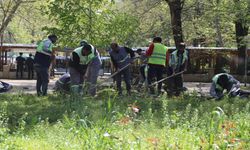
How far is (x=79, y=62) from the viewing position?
12.2 m

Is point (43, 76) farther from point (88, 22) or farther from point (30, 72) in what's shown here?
point (30, 72)

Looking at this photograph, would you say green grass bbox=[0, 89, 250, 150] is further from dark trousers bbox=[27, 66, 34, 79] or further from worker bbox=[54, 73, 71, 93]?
dark trousers bbox=[27, 66, 34, 79]

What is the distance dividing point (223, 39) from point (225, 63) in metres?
2.86

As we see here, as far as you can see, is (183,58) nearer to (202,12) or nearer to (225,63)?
(202,12)

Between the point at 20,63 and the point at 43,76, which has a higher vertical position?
the point at 20,63

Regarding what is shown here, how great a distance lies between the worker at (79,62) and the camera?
12.0 meters

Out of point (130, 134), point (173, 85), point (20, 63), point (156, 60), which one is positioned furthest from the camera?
point (20, 63)

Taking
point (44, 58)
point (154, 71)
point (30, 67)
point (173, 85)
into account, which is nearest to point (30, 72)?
point (30, 67)

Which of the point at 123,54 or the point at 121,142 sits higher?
the point at 123,54

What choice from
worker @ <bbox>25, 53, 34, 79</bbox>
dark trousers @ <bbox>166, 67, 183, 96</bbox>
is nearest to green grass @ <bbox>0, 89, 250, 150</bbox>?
dark trousers @ <bbox>166, 67, 183, 96</bbox>

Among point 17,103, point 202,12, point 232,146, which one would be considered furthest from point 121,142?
point 202,12

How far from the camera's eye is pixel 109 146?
456cm

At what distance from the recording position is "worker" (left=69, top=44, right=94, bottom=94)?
11953 millimetres

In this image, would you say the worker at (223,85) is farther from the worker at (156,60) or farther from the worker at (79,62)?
the worker at (79,62)
